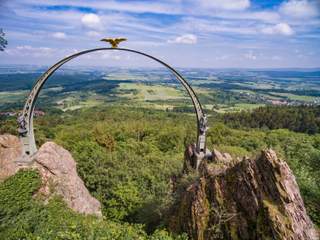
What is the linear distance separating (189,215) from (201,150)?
21.7ft

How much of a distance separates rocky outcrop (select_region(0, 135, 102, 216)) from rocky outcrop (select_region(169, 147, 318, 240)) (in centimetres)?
729

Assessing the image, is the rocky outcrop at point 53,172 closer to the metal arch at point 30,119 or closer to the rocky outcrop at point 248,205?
the metal arch at point 30,119

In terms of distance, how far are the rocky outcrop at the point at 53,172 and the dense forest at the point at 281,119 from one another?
57681 mm

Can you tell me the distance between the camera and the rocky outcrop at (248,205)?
826 centimetres

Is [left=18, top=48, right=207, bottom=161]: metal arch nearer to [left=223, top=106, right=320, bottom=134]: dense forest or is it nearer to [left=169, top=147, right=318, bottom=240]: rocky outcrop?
[left=169, top=147, right=318, bottom=240]: rocky outcrop

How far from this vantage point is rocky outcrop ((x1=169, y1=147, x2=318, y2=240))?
27.1 feet

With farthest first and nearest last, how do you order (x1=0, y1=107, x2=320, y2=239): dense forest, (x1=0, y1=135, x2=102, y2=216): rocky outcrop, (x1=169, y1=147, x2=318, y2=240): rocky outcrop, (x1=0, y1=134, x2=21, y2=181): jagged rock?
(x1=0, y1=134, x2=21, y2=181): jagged rock
(x1=0, y1=135, x2=102, y2=216): rocky outcrop
(x1=0, y1=107, x2=320, y2=239): dense forest
(x1=169, y1=147, x2=318, y2=240): rocky outcrop

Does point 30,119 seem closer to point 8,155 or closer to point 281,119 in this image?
point 8,155

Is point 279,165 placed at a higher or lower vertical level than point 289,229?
higher

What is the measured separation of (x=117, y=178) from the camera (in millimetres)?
22547

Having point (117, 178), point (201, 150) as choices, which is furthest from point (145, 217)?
point (117, 178)

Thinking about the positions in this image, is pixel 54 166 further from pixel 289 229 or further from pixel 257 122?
pixel 257 122

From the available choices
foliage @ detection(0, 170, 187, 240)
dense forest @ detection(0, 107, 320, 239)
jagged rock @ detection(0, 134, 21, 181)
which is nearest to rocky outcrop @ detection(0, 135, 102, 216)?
jagged rock @ detection(0, 134, 21, 181)

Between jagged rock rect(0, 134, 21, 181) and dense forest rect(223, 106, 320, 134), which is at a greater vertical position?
jagged rock rect(0, 134, 21, 181)
